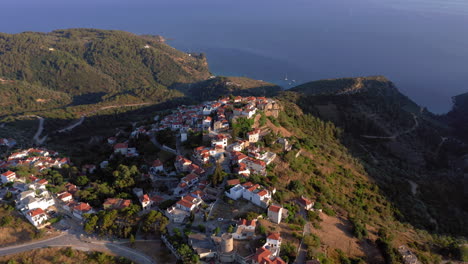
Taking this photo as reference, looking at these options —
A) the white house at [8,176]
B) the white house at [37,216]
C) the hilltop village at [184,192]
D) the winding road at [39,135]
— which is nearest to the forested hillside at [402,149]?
the hilltop village at [184,192]

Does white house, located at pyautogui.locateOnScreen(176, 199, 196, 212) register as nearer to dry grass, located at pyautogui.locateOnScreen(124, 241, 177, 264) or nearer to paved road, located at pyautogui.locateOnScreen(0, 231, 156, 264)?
dry grass, located at pyautogui.locateOnScreen(124, 241, 177, 264)

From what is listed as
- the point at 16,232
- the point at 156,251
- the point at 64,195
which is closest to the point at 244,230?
the point at 156,251

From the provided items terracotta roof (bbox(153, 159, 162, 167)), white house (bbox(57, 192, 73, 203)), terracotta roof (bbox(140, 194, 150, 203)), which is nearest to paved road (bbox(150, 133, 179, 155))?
terracotta roof (bbox(153, 159, 162, 167))

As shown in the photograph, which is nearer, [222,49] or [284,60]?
[284,60]

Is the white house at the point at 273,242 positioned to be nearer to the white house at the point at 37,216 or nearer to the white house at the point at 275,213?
the white house at the point at 275,213

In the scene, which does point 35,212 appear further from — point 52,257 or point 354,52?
point 354,52

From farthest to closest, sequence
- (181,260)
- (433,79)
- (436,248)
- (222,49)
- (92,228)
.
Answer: (222,49) → (433,79) → (436,248) → (92,228) → (181,260)

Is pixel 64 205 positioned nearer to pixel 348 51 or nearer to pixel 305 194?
pixel 305 194

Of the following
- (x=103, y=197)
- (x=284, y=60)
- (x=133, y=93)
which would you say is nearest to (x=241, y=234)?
(x=103, y=197)
